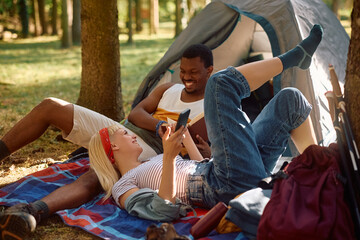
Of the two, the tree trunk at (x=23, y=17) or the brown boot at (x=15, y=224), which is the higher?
the tree trunk at (x=23, y=17)

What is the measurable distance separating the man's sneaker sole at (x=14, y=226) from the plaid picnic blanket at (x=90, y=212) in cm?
37

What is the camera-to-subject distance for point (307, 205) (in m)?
2.16

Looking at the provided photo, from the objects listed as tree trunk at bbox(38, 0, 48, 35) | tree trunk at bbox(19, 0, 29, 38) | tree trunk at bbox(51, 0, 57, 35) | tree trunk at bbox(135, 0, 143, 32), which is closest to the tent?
tree trunk at bbox(51, 0, 57, 35)

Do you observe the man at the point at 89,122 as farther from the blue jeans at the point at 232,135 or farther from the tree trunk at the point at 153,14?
the tree trunk at the point at 153,14

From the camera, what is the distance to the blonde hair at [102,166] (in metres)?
3.05

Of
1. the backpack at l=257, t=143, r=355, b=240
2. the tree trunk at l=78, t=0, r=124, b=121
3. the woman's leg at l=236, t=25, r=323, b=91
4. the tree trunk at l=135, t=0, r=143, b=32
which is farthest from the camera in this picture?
the tree trunk at l=135, t=0, r=143, b=32

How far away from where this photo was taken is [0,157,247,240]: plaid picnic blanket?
268 centimetres

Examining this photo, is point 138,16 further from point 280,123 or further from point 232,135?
point 232,135

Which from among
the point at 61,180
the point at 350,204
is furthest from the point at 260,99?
the point at 350,204

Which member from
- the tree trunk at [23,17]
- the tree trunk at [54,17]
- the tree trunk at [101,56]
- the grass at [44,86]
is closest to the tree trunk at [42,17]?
the tree trunk at [54,17]

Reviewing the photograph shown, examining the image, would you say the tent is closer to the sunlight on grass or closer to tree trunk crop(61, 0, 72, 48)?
the sunlight on grass

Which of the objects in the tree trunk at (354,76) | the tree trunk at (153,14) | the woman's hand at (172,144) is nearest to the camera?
the tree trunk at (354,76)

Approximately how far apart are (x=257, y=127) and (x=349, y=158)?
0.68 metres

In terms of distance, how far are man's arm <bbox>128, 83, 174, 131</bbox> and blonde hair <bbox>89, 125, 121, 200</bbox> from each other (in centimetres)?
66
